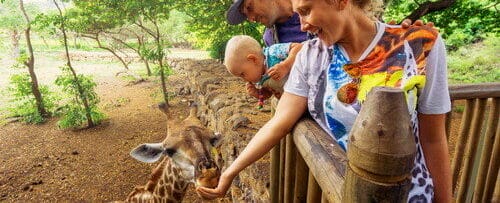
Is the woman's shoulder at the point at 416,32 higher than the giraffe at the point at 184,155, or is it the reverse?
the woman's shoulder at the point at 416,32

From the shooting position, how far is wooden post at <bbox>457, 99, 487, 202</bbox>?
2.15m

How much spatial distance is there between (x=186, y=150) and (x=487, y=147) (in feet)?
7.05

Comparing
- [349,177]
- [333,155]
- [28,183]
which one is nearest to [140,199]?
[333,155]

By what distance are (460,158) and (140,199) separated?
2850 mm

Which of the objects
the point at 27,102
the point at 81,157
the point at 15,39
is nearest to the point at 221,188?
the point at 81,157

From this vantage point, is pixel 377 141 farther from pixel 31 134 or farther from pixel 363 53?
pixel 31 134

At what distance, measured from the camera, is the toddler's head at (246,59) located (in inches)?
83.2

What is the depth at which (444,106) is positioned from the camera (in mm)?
1184

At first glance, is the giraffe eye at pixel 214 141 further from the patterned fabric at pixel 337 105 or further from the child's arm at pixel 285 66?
the patterned fabric at pixel 337 105

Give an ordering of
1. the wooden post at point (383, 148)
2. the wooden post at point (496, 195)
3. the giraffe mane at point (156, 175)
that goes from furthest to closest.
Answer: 1. the giraffe mane at point (156, 175)
2. the wooden post at point (496, 195)
3. the wooden post at point (383, 148)

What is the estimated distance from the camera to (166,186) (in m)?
3.08

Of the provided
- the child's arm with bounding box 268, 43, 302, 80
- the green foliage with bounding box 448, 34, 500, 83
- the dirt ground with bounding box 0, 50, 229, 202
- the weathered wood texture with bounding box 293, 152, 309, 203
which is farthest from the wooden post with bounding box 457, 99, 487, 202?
the green foliage with bounding box 448, 34, 500, 83

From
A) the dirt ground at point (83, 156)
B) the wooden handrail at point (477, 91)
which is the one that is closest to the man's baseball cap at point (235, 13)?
the wooden handrail at point (477, 91)

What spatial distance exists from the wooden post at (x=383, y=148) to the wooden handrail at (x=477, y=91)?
5.32 ft
